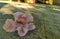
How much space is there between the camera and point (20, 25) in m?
0.49

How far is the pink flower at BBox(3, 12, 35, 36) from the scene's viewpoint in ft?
1.58

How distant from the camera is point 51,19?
57 centimetres

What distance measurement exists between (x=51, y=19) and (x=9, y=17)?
0.17 metres

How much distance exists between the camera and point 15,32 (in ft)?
1.61

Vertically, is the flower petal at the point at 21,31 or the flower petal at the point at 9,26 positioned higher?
the flower petal at the point at 9,26

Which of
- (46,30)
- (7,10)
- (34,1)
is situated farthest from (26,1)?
(46,30)

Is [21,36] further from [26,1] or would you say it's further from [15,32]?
[26,1]

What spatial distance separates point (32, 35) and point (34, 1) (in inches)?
16.0

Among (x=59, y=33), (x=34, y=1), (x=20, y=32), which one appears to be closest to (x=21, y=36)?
(x=20, y=32)

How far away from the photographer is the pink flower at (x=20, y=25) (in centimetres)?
48

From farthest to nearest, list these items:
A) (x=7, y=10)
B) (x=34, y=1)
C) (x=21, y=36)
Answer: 1. (x=34, y=1)
2. (x=7, y=10)
3. (x=21, y=36)

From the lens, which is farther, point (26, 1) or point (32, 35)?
point (26, 1)

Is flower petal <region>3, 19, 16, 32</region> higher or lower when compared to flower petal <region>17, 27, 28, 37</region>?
higher

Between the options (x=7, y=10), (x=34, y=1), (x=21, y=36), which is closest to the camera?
(x=21, y=36)
